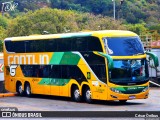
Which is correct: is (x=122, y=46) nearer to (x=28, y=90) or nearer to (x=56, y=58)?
(x=56, y=58)

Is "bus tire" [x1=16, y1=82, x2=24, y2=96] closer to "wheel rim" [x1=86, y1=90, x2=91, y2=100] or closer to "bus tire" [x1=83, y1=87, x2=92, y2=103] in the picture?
"bus tire" [x1=83, y1=87, x2=92, y2=103]

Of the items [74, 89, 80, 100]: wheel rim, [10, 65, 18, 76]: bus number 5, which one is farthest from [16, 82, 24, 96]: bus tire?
[74, 89, 80, 100]: wheel rim

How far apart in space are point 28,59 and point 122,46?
27.3 feet

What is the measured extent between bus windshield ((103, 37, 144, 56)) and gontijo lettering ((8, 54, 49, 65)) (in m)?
5.80

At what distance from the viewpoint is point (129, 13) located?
116 metres

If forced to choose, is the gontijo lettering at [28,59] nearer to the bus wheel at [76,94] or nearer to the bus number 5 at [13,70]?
the bus number 5 at [13,70]

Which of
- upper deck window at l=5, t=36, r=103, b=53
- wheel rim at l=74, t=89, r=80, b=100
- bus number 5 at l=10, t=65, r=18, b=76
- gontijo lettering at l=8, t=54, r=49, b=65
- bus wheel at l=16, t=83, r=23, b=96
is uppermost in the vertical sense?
upper deck window at l=5, t=36, r=103, b=53

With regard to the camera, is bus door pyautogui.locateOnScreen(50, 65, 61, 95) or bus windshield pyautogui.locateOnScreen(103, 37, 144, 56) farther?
bus door pyautogui.locateOnScreen(50, 65, 61, 95)

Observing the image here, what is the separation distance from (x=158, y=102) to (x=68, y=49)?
17.8 feet

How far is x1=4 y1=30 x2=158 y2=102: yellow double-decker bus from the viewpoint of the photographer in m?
25.5

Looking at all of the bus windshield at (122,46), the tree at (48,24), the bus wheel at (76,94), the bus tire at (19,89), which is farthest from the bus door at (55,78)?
the tree at (48,24)

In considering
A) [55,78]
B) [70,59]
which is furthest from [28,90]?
[70,59]

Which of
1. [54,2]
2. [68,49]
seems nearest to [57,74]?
[68,49]

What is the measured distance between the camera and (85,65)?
2708 centimetres
